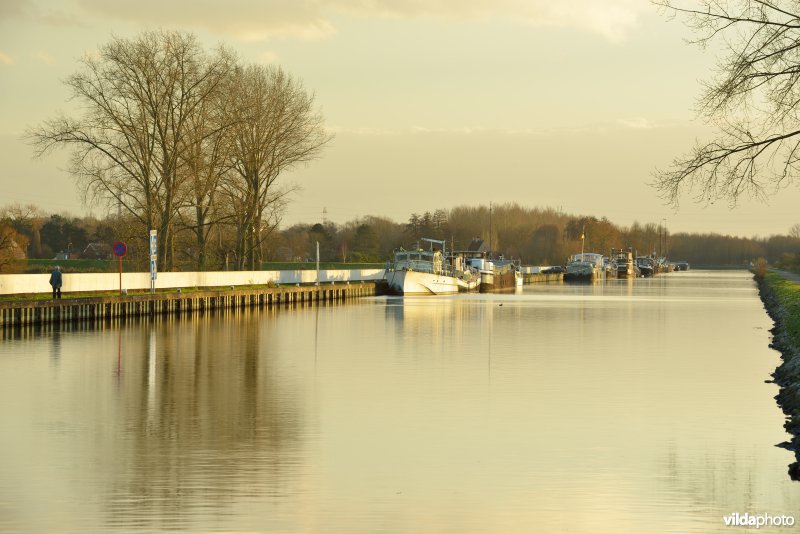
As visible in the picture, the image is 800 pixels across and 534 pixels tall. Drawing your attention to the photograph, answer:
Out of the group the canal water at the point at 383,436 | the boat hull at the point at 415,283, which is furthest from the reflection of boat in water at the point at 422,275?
the canal water at the point at 383,436

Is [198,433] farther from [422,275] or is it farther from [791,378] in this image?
[422,275]

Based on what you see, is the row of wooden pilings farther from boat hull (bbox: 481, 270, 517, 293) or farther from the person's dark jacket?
boat hull (bbox: 481, 270, 517, 293)

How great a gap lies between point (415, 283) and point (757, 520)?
7332 centimetres

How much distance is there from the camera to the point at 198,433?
19906mm

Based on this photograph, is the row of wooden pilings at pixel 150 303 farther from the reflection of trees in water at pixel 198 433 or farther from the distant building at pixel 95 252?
the distant building at pixel 95 252

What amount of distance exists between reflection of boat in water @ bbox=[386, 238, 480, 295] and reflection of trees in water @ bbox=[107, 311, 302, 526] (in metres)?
50.0

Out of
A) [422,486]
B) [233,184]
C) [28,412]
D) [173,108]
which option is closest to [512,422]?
[422,486]

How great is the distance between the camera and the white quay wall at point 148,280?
50588 mm

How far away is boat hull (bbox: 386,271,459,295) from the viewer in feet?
284

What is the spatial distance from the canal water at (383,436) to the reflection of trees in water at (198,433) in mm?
60

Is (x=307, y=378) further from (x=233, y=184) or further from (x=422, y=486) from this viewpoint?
(x=233, y=184)

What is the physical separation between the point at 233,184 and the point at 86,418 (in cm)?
5128

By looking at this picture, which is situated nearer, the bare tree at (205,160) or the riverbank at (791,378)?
the riverbank at (791,378)

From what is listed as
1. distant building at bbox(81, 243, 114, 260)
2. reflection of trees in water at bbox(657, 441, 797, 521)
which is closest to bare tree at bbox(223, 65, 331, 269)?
reflection of trees in water at bbox(657, 441, 797, 521)
